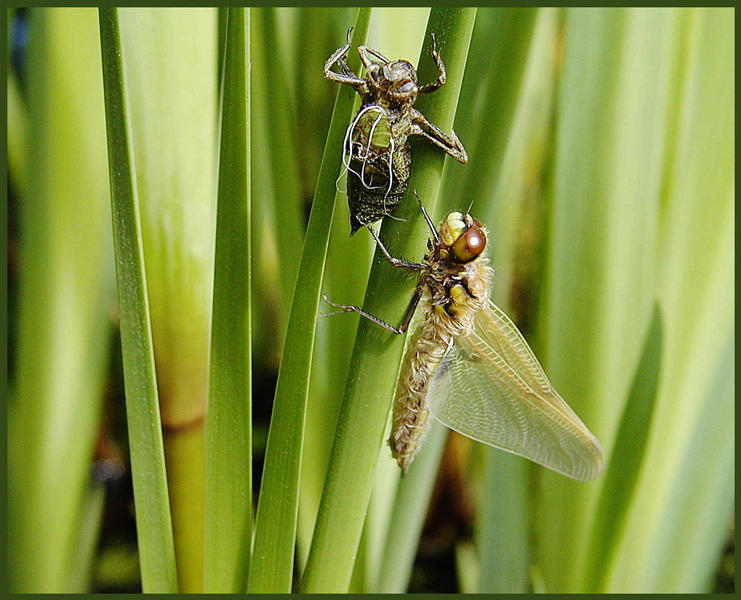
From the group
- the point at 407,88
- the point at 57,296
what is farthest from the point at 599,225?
the point at 57,296

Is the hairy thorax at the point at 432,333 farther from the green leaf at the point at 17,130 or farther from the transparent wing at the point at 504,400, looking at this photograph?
the green leaf at the point at 17,130

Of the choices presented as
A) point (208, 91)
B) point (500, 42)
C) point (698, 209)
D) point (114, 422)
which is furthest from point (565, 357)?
point (114, 422)

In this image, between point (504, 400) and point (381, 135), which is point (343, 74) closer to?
point (381, 135)

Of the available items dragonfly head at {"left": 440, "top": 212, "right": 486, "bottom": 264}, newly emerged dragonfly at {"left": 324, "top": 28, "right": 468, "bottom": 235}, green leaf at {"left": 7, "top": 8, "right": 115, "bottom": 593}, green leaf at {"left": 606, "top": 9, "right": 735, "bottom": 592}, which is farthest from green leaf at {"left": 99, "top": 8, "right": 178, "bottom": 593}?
green leaf at {"left": 606, "top": 9, "right": 735, "bottom": 592}

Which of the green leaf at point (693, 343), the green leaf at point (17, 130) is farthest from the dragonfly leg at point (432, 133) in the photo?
the green leaf at point (17, 130)

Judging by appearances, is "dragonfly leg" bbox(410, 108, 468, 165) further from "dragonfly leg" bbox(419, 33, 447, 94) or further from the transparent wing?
the transparent wing

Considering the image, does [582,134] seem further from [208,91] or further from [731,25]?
[208,91]
